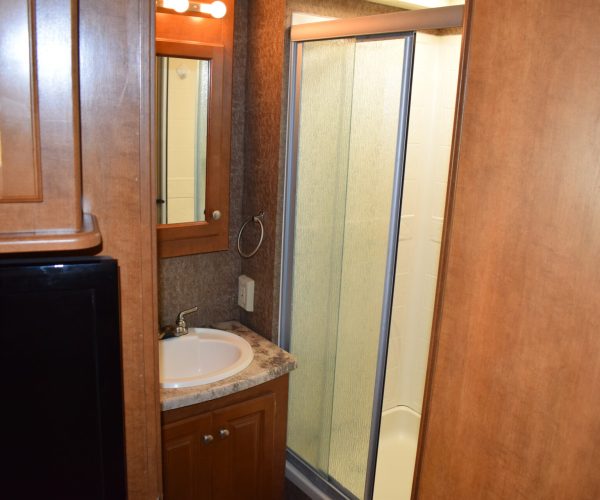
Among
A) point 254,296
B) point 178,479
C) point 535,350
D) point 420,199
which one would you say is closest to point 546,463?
point 535,350

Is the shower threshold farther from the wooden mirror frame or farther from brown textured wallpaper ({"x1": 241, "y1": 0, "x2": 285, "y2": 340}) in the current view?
the wooden mirror frame

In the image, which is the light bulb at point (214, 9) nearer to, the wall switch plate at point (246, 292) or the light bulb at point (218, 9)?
the light bulb at point (218, 9)

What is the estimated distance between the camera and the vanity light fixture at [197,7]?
1.96 metres

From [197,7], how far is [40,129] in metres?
1.33

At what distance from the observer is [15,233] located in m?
0.89

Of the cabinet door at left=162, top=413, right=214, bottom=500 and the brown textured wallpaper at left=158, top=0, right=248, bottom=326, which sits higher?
the brown textured wallpaper at left=158, top=0, right=248, bottom=326

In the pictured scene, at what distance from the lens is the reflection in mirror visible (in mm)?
2082

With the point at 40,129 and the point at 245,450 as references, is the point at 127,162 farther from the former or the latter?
the point at 245,450

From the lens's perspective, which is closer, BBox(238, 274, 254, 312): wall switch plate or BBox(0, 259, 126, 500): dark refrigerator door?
BBox(0, 259, 126, 500): dark refrigerator door

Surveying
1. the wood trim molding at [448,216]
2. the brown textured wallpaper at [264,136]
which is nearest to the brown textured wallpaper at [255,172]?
the brown textured wallpaper at [264,136]

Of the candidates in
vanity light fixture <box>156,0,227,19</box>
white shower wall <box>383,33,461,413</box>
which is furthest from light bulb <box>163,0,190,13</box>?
white shower wall <box>383,33,461,413</box>

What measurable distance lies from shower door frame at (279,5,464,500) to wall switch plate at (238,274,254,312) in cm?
14

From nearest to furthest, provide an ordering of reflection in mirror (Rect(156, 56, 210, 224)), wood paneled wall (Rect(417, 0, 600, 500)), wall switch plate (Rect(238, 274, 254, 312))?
wood paneled wall (Rect(417, 0, 600, 500)) < reflection in mirror (Rect(156, 56, 210, 224)) < wall switch plate (Rect(238, 274, 254, 312))

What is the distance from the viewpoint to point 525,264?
3.56ft
